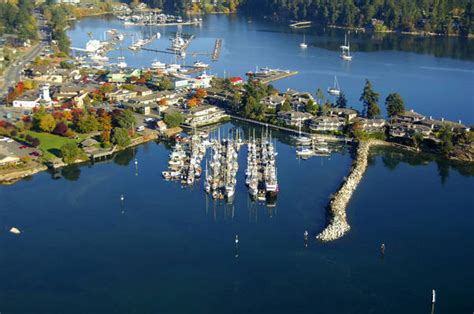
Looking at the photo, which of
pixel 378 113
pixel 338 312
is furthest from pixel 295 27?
pixel 338 312

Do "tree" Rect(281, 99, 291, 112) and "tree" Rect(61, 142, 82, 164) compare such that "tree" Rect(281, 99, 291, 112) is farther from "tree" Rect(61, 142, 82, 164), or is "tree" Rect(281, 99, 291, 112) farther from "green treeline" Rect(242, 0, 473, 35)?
"green treeline" Rect(242, 0, 473, 35)

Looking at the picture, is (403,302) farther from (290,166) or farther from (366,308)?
(290,166)

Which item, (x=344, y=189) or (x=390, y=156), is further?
(x=390, y=156)

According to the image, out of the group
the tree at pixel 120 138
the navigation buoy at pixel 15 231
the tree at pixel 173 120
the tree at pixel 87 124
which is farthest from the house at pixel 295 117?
the navigation buoy at pixel 15 231

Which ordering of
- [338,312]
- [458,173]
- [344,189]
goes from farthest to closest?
[458,173] < [344,189] < [338,312]

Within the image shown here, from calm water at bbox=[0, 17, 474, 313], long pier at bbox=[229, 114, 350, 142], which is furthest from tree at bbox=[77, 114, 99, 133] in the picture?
long pier at bbox=[229, 114, 350, 142]

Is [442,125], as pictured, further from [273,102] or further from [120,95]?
[120,95]

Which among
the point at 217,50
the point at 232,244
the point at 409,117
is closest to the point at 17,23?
the point at 217,50
